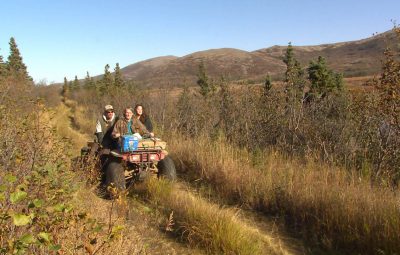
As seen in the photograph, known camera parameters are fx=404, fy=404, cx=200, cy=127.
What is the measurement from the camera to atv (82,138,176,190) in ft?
22.9

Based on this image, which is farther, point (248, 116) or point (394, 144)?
point (248, 116)

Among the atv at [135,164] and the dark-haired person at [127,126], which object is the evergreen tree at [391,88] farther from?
the dark-haired person at [127,126]

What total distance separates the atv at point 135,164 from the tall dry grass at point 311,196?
1066 mm

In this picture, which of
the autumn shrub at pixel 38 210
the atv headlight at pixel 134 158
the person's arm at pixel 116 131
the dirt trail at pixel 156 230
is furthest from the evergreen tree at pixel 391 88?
the person's arm at pixel 116 131

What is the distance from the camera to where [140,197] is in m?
6.98

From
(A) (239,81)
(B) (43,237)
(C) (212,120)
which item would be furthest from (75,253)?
(A) (239,81)

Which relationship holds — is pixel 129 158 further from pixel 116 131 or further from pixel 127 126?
pixel 127 126

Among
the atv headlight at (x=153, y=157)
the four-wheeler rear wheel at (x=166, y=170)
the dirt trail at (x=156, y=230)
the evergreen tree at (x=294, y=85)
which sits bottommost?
the dirt trail at (x=156, y=230)

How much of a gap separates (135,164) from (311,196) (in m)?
3.26

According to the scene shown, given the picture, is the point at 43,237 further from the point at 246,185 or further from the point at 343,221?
the point at 246,185

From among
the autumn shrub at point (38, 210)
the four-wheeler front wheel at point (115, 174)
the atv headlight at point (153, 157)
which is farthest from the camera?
the atv headlight at point (153, 157)

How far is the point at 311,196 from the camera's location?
18.9ft

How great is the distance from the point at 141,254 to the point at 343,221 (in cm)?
270

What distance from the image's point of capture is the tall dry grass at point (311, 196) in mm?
→ 4742
